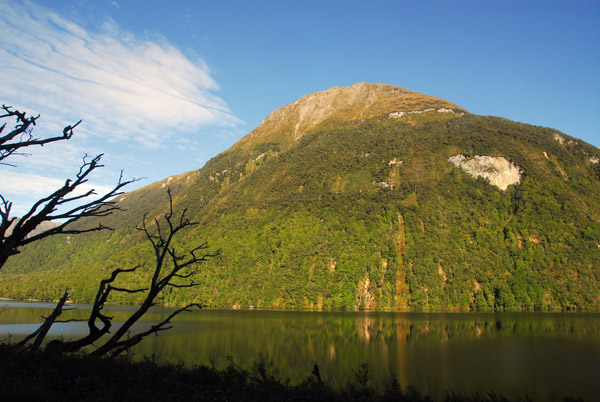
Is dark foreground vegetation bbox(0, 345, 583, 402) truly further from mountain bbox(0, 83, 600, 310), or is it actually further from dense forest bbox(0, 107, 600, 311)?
dense forest bbox(0, 107, 600, 311)

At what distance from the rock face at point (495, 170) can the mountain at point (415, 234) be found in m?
0.41

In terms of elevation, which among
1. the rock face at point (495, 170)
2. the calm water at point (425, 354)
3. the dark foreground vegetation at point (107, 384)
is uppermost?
the rock face at point (495, 170)

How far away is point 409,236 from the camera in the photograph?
151m

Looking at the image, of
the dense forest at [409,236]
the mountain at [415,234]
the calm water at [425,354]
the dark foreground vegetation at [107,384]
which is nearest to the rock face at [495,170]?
the mountain at [415,234]

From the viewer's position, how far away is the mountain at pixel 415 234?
133500 millimetres

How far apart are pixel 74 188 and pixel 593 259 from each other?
161016 mm

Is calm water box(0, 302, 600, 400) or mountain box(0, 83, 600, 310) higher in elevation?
mountain box(0, 83, 600, 310)

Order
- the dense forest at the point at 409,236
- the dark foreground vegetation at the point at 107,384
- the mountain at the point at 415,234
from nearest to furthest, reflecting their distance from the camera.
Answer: the dark foreground vegetation at the point at 107,384
the dense forest at the point at 409,236
the mountain at the point at 415,234

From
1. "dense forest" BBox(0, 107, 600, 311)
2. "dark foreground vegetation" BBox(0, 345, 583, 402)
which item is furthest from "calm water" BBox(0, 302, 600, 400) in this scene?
"dense forest" BBox(0, 107, 600, 311)

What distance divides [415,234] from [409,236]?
2.24 metres

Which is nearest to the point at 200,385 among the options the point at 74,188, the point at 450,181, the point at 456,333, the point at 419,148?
the point at 74,188

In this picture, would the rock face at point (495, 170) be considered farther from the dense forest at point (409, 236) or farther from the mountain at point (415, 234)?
the dense forest at point (409, 236)

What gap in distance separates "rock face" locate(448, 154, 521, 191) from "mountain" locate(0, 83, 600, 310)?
0.41 meters

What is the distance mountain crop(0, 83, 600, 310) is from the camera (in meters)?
134
